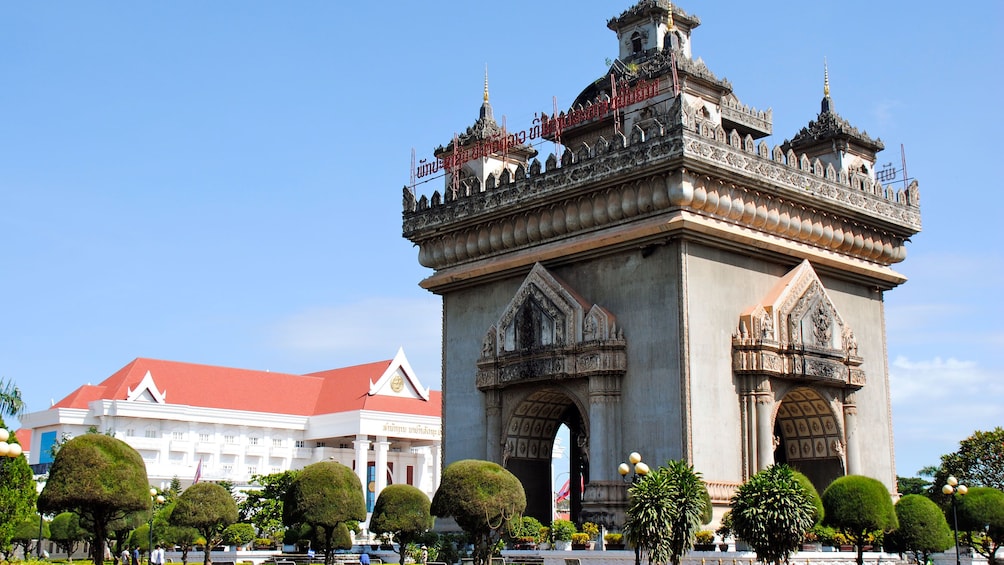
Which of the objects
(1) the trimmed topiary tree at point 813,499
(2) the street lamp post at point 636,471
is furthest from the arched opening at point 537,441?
(1) the trimmed topiary tree at point 813,499

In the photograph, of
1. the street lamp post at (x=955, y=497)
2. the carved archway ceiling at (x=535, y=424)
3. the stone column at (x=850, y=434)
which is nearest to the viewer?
the street lamp post at (x=955, y=497)

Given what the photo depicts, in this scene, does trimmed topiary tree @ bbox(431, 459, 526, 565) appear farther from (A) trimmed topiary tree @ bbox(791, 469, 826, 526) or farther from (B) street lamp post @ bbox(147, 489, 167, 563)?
(B) street lamp post @ bbox(147, 489, 167, 563)

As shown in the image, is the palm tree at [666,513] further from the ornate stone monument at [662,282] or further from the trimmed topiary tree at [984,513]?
the trimmed topiary tree at [984,513]

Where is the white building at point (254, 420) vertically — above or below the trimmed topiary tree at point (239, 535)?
above

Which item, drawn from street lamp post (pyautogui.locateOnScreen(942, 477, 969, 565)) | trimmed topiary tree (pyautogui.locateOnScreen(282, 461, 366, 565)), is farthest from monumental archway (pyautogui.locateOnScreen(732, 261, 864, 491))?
trimmed topiary tree (pyautogui.locateOnScreen(282, 461, 366, 565))

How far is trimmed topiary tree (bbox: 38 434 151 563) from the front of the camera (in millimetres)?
23344

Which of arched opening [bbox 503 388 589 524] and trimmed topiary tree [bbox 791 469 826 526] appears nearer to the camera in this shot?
trimmed topiary tree [bbox 791 469 826 526]

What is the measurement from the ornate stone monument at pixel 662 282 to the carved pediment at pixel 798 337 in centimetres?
5

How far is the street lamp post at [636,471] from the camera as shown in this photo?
22667 millimetres

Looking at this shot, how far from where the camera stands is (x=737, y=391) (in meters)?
26.3

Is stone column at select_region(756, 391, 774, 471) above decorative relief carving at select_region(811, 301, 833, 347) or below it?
below

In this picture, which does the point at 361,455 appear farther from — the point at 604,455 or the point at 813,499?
the point at 813,499

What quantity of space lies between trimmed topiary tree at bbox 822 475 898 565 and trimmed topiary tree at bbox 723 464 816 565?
66.5 inches

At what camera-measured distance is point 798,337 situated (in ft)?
89.0
